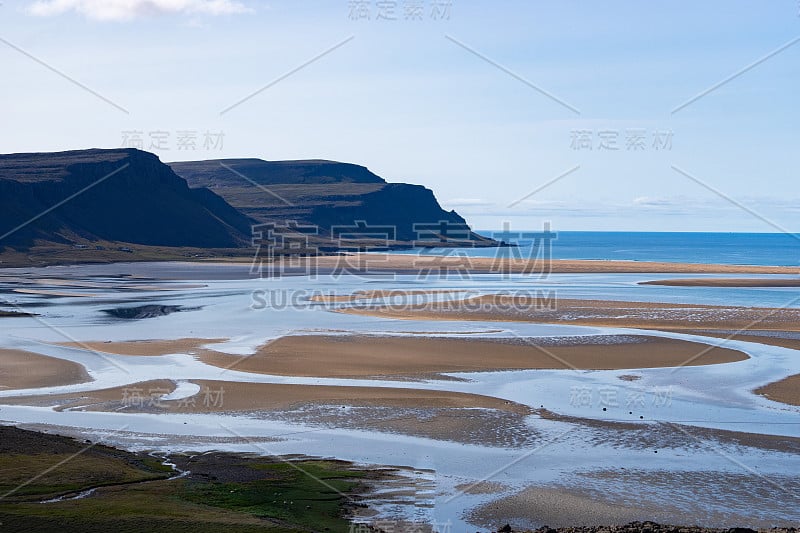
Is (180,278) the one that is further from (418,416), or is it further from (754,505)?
(754,505)

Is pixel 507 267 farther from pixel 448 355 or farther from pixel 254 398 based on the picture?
pixel 254 398

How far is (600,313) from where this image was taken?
146 feet

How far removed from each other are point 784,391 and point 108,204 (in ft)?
380

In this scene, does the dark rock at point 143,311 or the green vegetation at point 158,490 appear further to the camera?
Result: the dark rock at point 143,311

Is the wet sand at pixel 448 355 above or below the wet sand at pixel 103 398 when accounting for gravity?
above

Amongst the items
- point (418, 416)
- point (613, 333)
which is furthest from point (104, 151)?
point (418, 416)

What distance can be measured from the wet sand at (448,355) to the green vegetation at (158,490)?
1079 centimetres

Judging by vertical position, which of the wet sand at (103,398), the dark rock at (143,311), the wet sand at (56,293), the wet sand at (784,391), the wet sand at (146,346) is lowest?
the wet sand at (103,398)

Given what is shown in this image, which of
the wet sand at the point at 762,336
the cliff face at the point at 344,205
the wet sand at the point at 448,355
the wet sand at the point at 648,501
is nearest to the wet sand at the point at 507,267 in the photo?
the wet sand at the point at 762,336

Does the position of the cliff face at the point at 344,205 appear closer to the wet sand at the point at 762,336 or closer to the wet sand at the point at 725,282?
the wet sand at the point at 725,282

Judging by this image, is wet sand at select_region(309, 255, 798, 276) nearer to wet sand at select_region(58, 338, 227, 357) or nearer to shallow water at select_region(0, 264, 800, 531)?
shallow water at select_region(0, 264, 800, 531)

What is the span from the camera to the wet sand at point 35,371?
25.2 m

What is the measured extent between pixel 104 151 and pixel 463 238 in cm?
7766

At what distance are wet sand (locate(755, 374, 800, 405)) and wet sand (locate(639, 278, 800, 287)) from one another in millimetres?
41714
